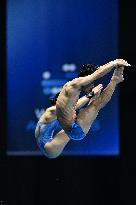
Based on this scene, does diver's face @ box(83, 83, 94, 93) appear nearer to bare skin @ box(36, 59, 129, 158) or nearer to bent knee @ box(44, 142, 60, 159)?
bare skin @ box(36, 59, 129, 158)

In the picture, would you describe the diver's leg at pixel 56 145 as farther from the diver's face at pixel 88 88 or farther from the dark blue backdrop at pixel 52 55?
the dark blue backdrop at pixel 52 55

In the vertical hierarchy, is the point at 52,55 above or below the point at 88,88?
above

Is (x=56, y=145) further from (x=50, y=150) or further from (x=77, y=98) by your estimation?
(x=77, y=98)

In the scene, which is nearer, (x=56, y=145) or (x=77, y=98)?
(x=77, y=98)

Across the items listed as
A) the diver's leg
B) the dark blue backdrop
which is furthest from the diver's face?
the dark blue backdrop

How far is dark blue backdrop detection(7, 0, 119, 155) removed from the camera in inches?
276

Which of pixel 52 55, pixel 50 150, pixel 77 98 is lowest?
pixel 50 150

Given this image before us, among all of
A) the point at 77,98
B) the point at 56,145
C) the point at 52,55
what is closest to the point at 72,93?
the point at 77,98

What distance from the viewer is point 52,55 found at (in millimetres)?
7148

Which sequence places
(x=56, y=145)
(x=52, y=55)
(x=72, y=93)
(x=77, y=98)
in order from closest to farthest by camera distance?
(x=72, y=93) → (x=77, y=98) → (x=56, y=145) → (x=52, y=55)

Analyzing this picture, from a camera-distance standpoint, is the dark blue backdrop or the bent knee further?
the dark blue backdrop

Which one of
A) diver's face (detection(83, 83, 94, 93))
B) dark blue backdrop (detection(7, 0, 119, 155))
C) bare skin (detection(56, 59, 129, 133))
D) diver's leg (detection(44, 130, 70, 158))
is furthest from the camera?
dark blue backdrop (detection(7, 0, 119, 155))

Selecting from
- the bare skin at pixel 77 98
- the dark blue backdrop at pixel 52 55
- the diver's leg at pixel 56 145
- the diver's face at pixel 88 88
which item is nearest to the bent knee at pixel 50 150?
the diver's leg at pixel 56 145

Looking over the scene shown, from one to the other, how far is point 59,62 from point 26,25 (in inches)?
25.3
